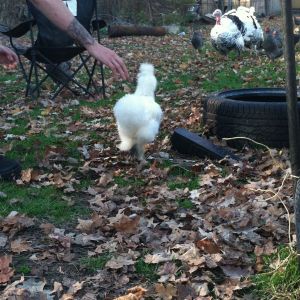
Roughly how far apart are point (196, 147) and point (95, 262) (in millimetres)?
2233

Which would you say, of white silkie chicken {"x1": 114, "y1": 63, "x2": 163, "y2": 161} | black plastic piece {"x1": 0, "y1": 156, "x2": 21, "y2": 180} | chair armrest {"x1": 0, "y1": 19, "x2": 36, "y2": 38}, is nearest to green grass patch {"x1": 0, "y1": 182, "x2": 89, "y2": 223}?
black plastic piece {"x1": 0, "y1": 156, "x2": 21, "y2": 180}

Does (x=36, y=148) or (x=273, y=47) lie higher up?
(x=273, y=47)

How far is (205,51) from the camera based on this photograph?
48.4 ft

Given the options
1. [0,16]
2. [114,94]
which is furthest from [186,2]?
[114,94]

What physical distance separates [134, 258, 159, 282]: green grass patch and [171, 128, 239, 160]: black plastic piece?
6.78ft

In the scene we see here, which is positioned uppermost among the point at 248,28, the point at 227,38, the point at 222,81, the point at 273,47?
the point at 248,28

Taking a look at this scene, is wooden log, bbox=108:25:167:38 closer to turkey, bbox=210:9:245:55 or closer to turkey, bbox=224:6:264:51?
turkey, bbox=224:6:264:51

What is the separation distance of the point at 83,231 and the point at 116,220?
0.23 m

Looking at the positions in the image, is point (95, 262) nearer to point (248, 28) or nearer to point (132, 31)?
point (248, 28)

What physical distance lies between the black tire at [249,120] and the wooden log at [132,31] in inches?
527

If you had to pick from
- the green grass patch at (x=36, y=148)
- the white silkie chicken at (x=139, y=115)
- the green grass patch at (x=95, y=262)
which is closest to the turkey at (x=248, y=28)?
the green grass patch at (x=36, y=148)

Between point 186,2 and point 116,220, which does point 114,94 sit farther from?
point 186,2

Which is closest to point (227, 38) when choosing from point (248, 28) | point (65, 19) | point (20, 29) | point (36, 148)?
point (248, 28)

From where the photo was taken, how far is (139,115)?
4734 millimetres
